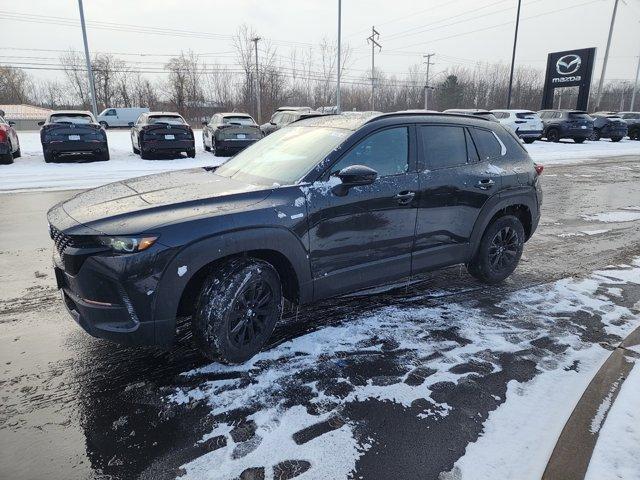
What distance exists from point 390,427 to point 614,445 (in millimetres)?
1238

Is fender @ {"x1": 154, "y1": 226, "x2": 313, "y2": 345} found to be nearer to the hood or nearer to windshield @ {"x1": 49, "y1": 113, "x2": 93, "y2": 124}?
the hood

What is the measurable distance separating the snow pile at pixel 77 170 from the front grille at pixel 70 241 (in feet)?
25.8

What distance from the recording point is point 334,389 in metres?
3.06

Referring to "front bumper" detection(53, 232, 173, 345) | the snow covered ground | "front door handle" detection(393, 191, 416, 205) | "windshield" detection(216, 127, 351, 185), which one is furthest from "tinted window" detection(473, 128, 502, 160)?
the snow covered ground

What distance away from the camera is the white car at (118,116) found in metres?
40.9

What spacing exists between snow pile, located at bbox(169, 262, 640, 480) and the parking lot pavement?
0.04 ft

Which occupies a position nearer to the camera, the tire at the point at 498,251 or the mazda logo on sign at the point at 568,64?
the tire at the point at 498,251

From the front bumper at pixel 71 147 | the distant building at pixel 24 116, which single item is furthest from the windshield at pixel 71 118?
the distant building at pixel 24 116

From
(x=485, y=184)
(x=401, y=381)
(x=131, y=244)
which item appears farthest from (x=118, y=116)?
(x=401, y=381)

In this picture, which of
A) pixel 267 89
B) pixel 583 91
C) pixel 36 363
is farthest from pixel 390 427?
pixel 267 89

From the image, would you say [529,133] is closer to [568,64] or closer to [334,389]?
[568,64]

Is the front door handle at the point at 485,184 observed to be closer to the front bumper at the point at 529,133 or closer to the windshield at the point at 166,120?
the windshield at the point at 166,120

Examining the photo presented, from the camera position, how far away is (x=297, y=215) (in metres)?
3.32

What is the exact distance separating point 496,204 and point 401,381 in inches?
93.3
